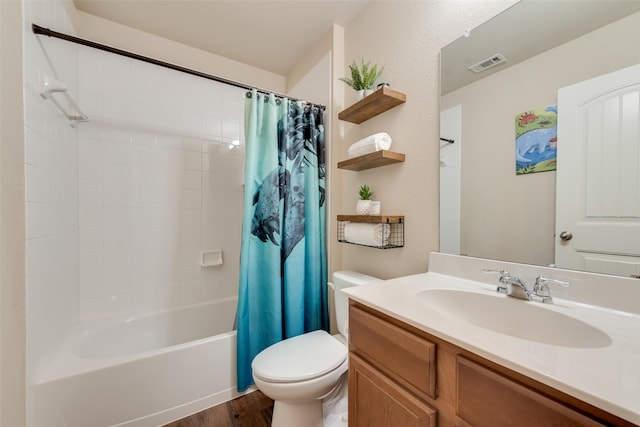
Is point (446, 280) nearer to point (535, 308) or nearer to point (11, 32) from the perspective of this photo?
point (535, 308)

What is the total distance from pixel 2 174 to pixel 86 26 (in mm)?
1488

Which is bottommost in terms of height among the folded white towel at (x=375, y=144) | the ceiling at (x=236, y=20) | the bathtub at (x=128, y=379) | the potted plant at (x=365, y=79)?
the bathtub at (x=128, y=379)

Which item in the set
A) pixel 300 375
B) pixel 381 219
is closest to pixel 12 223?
pixel 300 375

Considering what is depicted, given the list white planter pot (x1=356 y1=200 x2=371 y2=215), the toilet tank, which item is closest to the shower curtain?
the toilet tank

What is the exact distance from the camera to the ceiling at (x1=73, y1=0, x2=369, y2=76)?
1.60 meters

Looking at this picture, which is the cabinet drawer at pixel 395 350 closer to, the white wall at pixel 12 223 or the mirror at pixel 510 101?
the mirror at pixel 510 101

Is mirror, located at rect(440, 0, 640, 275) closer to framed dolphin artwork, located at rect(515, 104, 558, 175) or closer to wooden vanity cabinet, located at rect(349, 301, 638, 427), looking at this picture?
framed dolphin artwork, located at rect(515, 104, 558, 175)

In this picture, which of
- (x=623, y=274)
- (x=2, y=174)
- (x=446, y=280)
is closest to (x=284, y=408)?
(x=446, y=280)

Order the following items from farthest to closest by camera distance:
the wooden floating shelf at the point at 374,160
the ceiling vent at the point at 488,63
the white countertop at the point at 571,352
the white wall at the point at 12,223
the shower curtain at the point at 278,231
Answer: the shower curtain at the point at 278,231
the wooden floating shelf at the point at 374,160
the ceiling vent at the point at 488,63
the white wall at the point at 12,223
the white countertop at the point at 571,352

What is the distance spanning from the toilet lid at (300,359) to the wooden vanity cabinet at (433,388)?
0.27 meters

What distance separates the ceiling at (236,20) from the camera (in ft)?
5.24

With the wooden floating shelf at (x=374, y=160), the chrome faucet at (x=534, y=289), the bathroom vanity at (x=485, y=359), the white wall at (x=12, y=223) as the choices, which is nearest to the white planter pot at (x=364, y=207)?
the wooden floating shelf at (x=374, y=160)

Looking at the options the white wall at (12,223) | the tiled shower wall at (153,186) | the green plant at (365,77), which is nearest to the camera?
the white wall at (12,223)

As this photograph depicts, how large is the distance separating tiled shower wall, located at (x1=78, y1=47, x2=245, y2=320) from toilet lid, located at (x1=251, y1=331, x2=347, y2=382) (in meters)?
1.06
